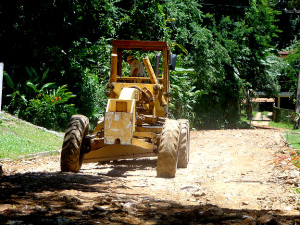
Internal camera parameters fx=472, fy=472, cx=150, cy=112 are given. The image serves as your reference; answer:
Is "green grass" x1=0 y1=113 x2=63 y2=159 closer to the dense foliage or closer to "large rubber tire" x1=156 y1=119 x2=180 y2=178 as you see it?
the dense foliage

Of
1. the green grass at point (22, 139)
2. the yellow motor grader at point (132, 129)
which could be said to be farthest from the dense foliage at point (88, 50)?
the yellow motor grader at point (132, 129)

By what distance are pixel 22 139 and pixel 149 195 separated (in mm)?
6841

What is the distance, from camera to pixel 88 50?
794 inches

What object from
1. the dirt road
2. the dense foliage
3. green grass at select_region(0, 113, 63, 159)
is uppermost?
the dense foliage

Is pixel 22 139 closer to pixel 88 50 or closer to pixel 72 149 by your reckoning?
pixel 72 149

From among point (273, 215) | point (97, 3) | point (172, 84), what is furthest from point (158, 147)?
point (172, 84)

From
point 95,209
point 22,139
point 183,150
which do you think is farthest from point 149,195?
point 22,139

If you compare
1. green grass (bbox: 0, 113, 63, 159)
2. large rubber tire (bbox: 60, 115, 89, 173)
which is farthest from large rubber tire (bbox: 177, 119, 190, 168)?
green grass (bbox: 0, 113, 63, 159)

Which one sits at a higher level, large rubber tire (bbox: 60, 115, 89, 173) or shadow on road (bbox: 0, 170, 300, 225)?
large rubber tire (bbox: 60, 115, 89, 173)

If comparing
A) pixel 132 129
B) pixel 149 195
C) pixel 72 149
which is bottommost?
pixel 149 195

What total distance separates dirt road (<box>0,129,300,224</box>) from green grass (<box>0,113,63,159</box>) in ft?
2.70

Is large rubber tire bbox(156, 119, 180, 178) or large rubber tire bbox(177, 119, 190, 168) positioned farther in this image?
large rubber tire bbox(177, 119, 190, 168)

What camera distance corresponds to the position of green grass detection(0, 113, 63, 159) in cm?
1112

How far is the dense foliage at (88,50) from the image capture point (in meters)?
17.8
